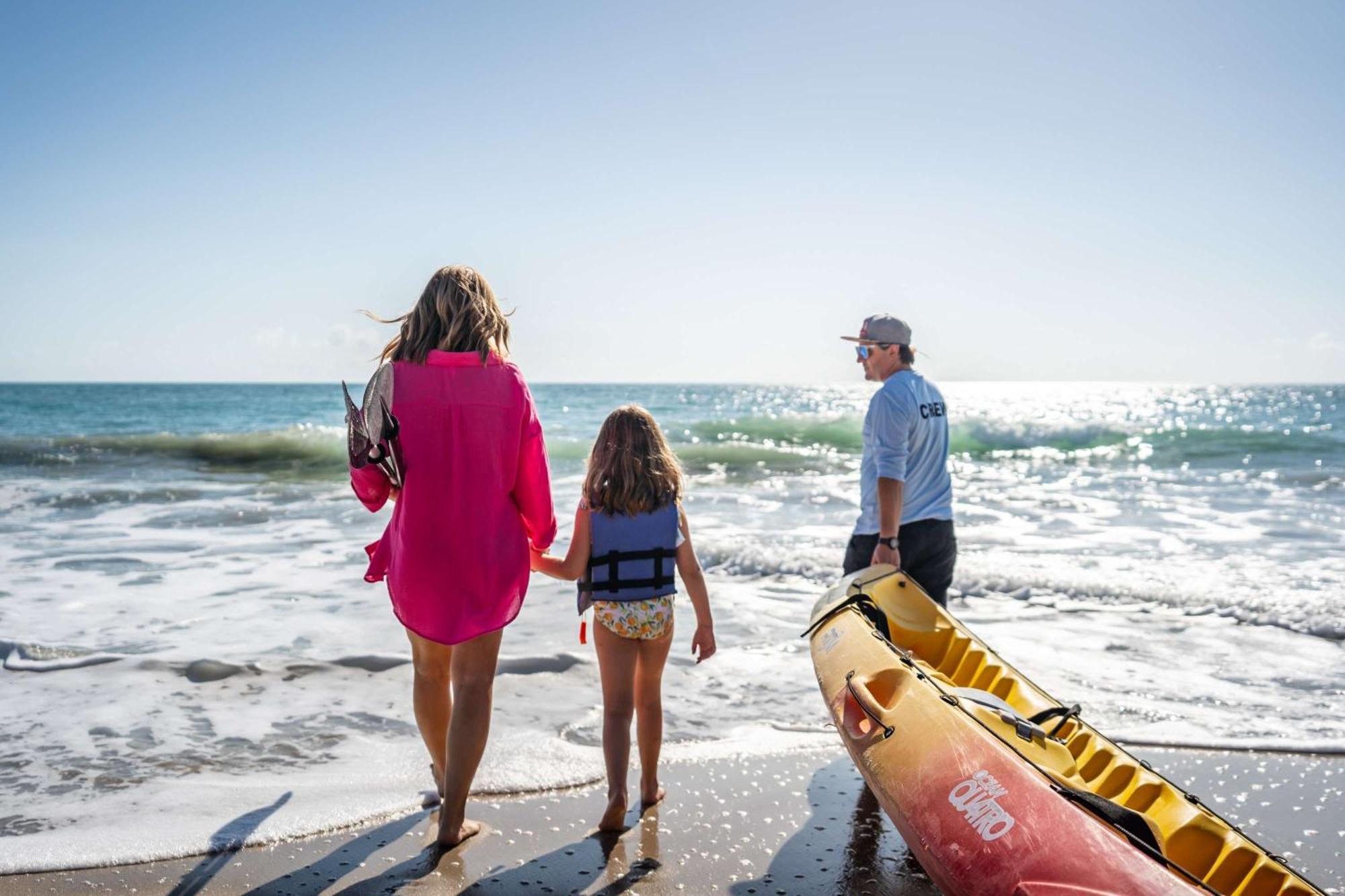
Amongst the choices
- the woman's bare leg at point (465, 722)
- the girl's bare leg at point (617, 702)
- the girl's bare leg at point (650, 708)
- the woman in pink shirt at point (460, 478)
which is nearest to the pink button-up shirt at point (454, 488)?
the woman in pink shirt at point (460, 478)

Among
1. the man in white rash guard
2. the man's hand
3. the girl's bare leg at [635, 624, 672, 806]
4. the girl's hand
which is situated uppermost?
the man in white rash guard

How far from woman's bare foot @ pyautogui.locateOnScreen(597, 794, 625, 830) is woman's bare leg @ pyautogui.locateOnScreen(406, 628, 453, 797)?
58 centimetres

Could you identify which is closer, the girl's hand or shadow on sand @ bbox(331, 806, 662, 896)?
shadow on sand @ bbox(331, 806, 662, 896)

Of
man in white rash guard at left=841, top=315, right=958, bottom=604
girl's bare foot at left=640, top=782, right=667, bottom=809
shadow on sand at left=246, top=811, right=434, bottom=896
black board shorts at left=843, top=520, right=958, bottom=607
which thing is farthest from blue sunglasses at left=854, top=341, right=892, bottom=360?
shadow on sand at left=246, top=811, right=434, bottom=896

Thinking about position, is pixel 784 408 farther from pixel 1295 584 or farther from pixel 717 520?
pixel 1295 584

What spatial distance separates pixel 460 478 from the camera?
305 cm

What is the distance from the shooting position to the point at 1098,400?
235ft

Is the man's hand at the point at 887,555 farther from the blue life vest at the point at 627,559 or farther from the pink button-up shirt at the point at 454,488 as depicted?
the pink button-up shirt at the point at 454,488

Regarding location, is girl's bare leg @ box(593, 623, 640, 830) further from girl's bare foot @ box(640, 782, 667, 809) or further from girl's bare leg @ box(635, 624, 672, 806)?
girl's bare foot @ box(640, 782, 667, 809)

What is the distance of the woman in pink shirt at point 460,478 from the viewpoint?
3.02 metres

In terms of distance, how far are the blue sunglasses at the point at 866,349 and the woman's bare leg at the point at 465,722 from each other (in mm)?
2134

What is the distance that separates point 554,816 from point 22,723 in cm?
275

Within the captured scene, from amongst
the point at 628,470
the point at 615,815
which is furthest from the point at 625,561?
the point at 615,815

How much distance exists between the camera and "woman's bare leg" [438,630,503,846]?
317 cm
